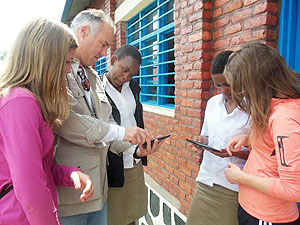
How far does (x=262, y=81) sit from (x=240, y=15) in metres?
1.05

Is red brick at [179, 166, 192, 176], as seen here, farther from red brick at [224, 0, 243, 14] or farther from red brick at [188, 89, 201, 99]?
red brick at [224, 0, 243, 14]

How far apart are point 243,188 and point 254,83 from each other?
1.98ft

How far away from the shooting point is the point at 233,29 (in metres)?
2.11

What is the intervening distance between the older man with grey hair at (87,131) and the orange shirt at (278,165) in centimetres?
75

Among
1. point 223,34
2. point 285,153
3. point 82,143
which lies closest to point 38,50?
point 82,143

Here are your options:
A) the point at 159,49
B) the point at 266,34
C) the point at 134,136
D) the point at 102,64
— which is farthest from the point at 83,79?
the point at 102,64

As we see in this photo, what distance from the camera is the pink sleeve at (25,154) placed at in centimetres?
95

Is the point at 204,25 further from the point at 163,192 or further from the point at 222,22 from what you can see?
the point at 163,192

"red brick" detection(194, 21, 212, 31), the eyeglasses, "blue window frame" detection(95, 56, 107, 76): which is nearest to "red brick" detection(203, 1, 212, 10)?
"red brick" detection(194, 21, 212, 31)

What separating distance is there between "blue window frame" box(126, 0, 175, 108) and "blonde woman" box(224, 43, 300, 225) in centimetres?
201

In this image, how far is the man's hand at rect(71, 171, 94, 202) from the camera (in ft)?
3.92

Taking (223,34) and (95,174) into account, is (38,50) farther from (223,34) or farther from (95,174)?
(223,34)

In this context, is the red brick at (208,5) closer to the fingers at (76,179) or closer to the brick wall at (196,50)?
the brick wall at (196,50)

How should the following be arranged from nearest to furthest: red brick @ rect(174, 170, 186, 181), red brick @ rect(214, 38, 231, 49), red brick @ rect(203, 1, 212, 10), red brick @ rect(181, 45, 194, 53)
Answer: red brick @ rect(214, 38, 231, 49), red brick @ rect(203, 1, 212, 10), red brick @ rect(181, 45, 194, 53), red brick @ rect(174, 170, 186, 181)
